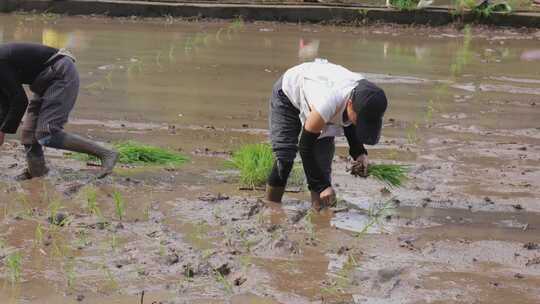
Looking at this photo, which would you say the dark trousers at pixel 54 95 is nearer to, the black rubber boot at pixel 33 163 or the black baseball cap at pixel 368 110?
the black rubber boot at pixel 33 163

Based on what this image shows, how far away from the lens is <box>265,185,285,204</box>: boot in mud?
17.7 feet

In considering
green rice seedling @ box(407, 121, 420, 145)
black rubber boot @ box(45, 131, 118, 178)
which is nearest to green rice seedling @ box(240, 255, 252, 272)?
black rubber boot @ box(45, 131, 118, 178)

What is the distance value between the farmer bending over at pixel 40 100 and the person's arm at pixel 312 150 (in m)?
1.45

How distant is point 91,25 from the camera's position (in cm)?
1141

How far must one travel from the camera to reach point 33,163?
5.76 meters

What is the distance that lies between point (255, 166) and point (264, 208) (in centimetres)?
51

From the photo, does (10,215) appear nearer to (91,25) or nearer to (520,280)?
(520,280)

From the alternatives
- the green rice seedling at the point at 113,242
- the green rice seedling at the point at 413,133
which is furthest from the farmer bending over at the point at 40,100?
the green rice seedling at the point at 413,133

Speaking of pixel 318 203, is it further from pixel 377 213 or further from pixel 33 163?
pixel 33 163

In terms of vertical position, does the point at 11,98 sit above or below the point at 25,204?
above

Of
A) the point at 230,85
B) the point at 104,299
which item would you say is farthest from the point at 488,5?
the point at 104,299

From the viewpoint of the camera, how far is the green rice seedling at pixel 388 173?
18.1 feet

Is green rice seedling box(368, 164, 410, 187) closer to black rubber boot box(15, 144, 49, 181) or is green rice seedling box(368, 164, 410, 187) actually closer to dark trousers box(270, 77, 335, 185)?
dark trousers box(270, 77, 335, 185)

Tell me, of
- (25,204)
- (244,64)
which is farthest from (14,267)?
(244,64)
